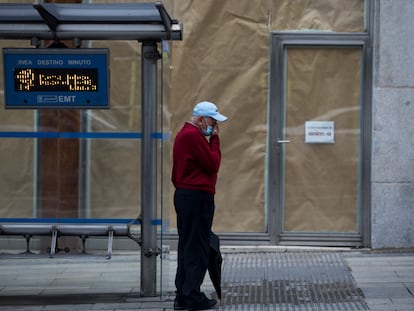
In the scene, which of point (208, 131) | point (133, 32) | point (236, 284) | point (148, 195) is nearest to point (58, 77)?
point (133, 32)

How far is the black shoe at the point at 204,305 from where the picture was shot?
772 cm

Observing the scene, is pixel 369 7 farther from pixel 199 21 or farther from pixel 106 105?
pixel 106 105

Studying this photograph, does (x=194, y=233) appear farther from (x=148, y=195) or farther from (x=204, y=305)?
(x=148, y=195)

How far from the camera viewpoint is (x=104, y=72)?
838 centimetres

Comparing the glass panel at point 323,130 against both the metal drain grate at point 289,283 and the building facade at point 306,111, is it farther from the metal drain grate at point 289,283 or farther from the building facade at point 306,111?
the metal drain grate at point 289,283

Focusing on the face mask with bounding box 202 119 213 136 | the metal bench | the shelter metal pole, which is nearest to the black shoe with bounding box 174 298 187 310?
the shelter metal pole

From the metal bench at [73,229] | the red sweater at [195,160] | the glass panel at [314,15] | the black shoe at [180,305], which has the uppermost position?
the glass panel at [314,15]

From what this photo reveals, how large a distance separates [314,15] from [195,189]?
3.96 metres

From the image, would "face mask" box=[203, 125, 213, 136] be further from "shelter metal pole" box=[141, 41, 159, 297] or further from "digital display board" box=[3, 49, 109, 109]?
"digital display board" box=[3, 49, 109, 109]

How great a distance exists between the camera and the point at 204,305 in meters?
7.79

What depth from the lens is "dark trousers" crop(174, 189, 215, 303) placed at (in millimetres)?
7590

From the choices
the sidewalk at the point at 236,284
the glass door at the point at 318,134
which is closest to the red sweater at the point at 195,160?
the sidewalk at the point at 236,284

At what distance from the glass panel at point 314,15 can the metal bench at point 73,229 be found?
354cm

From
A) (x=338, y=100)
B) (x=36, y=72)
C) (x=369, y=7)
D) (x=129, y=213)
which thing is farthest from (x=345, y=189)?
(x=36, y=72)
